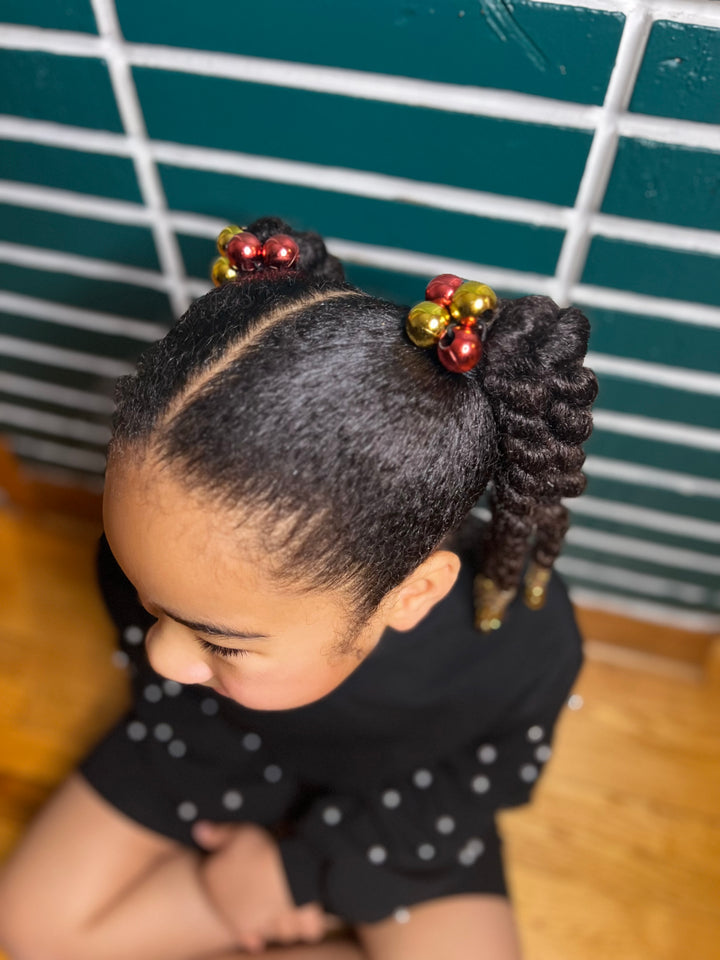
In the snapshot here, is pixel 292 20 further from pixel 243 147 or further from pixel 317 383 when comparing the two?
pixel 317 383

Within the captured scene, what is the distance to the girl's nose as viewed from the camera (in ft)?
2.04

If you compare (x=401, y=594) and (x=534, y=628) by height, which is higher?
(x=401, y=594)

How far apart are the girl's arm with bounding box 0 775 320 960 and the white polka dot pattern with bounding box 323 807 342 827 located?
13cm

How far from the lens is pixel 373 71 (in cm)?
66

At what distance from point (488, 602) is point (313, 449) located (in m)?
0.32

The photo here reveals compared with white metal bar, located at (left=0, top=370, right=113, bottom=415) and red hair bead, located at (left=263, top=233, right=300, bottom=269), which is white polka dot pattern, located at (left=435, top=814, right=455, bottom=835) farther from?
white metal bar, located at (left=0, top=370, right=113, bottom=415)

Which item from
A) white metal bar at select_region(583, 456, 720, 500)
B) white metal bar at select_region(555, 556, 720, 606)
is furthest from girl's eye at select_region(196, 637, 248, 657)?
white metal bar at select_region(555, 556, 720, 606)

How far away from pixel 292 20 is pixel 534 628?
0.63 metres

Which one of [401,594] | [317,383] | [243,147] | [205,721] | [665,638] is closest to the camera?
[317,383]

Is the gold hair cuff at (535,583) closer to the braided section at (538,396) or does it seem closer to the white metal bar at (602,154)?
the braided section at (538,396)

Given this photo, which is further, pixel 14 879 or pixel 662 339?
pixel 14 879

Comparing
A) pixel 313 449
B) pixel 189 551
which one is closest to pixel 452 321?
pixel 313 449

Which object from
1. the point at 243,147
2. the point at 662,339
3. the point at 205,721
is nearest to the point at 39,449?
the point at 205,721

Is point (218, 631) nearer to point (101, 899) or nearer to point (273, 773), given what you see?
point (273, 773)
